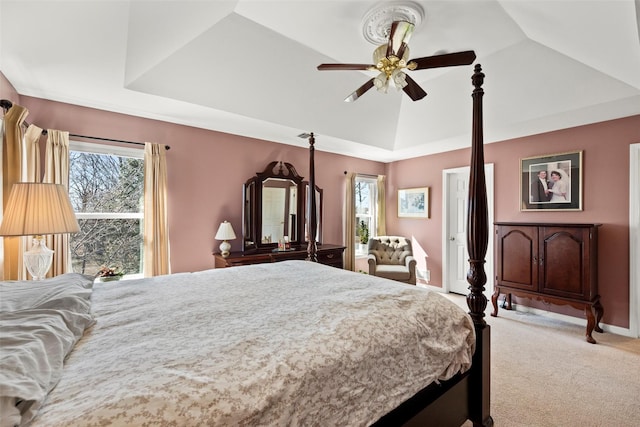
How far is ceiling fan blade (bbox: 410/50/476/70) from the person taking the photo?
1945 mm

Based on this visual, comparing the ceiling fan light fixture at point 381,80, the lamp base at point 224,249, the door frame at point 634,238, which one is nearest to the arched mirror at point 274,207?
the lamp base at point 224,249

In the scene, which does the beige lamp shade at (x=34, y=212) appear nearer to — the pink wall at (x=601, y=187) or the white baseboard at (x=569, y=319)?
the pink wall at (x=601, y=187)

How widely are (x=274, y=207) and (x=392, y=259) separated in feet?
7.15

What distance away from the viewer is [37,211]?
185 centimetres

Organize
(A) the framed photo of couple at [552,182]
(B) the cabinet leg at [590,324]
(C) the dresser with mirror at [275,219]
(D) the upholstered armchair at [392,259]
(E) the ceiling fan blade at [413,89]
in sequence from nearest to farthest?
1. (E) the ceiling fan blade at [413,89]
2. (B) the cabinet leg at [590,324]
3. (A) the framed photo of couple at [552,182]
4. (C) the dresser with mirror at [275,219]
5. (D) the upholstered armchair at [392,259]

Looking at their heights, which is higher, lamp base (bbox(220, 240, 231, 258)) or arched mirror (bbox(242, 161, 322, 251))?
arched mirror (bbox(242, 161, 322, 251))

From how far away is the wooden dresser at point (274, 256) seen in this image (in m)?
3.39

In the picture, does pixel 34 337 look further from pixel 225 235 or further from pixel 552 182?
pixel 552 182

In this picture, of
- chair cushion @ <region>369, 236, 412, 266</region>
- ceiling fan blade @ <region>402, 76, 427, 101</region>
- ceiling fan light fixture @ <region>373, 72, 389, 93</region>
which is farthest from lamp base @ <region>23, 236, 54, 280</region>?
chair cushion @ <region>369, 236, 412, 266</region>

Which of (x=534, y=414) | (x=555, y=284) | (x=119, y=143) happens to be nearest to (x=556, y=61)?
(x=555, y=284)

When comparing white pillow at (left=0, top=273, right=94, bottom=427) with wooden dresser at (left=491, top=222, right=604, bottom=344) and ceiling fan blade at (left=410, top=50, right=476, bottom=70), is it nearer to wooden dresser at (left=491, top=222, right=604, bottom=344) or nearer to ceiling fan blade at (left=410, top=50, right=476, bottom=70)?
ceiling fan blade at (left=410, top=50, right=476, bottom=70)

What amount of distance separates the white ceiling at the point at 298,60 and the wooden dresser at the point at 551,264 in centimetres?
131

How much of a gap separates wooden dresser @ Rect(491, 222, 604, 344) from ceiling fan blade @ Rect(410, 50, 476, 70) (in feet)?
7.83

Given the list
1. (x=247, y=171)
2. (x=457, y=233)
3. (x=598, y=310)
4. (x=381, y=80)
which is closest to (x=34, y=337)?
(x=381, y=80)
